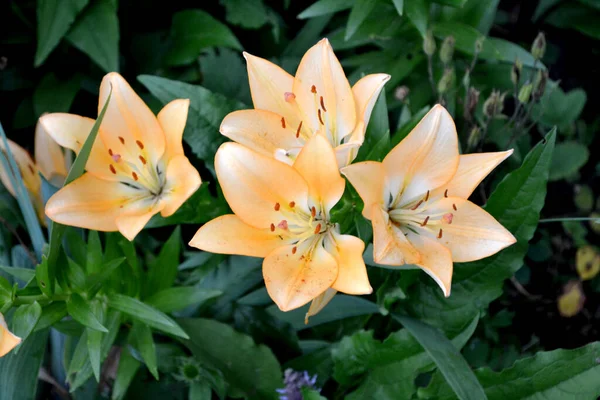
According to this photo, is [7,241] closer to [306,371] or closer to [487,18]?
[306,371]

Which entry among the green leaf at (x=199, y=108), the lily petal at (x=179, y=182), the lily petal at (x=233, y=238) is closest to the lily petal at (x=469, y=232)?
the lily petal at (x=233, y=238)

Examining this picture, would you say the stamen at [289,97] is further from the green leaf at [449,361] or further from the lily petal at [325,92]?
the green leaf at [449,361]

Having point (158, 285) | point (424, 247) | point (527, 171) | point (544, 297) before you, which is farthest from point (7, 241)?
point (544, 297)

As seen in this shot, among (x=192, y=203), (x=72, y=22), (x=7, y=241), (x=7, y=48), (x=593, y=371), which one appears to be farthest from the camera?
(x=7, y=48)

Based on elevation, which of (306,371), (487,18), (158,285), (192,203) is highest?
(487,18)

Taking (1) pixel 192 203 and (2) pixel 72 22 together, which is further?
(2) pixel 72 22

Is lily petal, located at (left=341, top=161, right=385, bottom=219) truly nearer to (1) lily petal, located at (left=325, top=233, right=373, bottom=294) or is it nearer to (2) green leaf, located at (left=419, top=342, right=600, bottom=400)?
(1) lily petal, located at (left=325, top=233, right=373, bottom=294)
